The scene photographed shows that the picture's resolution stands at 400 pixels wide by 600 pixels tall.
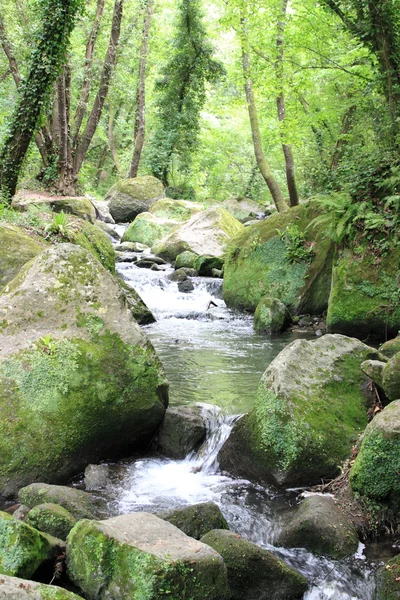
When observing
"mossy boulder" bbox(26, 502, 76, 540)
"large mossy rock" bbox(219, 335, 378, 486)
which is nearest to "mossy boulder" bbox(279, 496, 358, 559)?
"large mossy rock" bbox(219, 335, 378, 486)

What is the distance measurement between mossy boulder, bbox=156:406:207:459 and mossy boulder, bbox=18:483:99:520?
1.43 meters

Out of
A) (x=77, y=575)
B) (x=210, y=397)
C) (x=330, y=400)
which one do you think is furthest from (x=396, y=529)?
(x=210, y=397)

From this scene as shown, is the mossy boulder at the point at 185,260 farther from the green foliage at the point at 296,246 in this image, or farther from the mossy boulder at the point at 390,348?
the mossy boulder at the point at 390,348

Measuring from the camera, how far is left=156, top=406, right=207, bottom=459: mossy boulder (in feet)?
19.5

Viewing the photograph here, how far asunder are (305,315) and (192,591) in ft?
31.1

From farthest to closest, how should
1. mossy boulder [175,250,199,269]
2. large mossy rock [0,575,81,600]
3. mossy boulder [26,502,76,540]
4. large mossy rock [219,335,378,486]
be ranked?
mossy boulder [175,250,199,269] → large mossy rock [219,335,378,486] → mossy boulder [26,502,76,540] → large mossy rock [0,575,81,600]

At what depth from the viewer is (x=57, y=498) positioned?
4.42 meters

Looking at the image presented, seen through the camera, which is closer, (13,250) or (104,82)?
(13,250)

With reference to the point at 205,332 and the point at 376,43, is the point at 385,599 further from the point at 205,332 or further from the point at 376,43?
the point at 376,43

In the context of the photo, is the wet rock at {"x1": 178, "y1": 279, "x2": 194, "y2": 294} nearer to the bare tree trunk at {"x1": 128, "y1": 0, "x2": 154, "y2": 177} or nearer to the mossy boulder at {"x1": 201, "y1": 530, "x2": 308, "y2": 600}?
the mossy boulder at {"x1": 201, "y1": 530, "x2": 308, "y2": 600}

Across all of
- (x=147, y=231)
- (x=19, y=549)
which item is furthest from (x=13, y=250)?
(x=147, y=231)

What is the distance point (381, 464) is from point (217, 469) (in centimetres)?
182

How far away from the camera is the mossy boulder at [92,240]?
36.1ft

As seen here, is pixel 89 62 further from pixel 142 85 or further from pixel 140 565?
pixel 140 565
